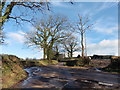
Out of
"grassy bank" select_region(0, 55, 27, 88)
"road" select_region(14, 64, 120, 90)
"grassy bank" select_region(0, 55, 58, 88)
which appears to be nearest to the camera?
"road" select_region(14, 64, 120, 90)

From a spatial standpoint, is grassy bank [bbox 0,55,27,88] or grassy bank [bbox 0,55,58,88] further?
grassy bank [bbox 0,55,58,88]

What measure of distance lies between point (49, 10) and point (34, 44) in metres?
20.9

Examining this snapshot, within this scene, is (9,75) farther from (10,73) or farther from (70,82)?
(70,82)

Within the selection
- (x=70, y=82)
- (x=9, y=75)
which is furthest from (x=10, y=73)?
(x=70, y=82)

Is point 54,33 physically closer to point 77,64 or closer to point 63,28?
point 63,28

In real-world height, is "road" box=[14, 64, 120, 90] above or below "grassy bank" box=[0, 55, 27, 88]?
below

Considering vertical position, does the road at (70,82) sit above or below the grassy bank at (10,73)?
below

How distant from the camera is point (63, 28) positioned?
34.3m

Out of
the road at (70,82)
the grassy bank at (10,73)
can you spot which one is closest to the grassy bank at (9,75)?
the grassy bank at (10,73)

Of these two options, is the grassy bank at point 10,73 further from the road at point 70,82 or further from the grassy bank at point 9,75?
the road at point 70,82

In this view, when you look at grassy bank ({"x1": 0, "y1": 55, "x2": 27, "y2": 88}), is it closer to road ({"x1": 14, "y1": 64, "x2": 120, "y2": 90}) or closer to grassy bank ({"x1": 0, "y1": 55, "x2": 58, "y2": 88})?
grassy bank ({"x1": 0, "y1": 55, "x2": 58, "y2": 88})

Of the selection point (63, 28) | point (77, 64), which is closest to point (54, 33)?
point (63, 28)

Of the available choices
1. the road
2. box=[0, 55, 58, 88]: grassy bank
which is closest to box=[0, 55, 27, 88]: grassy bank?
box=[0, 55, 58, 88]: grassy bank

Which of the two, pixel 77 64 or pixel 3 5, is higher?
pixel 3 5
